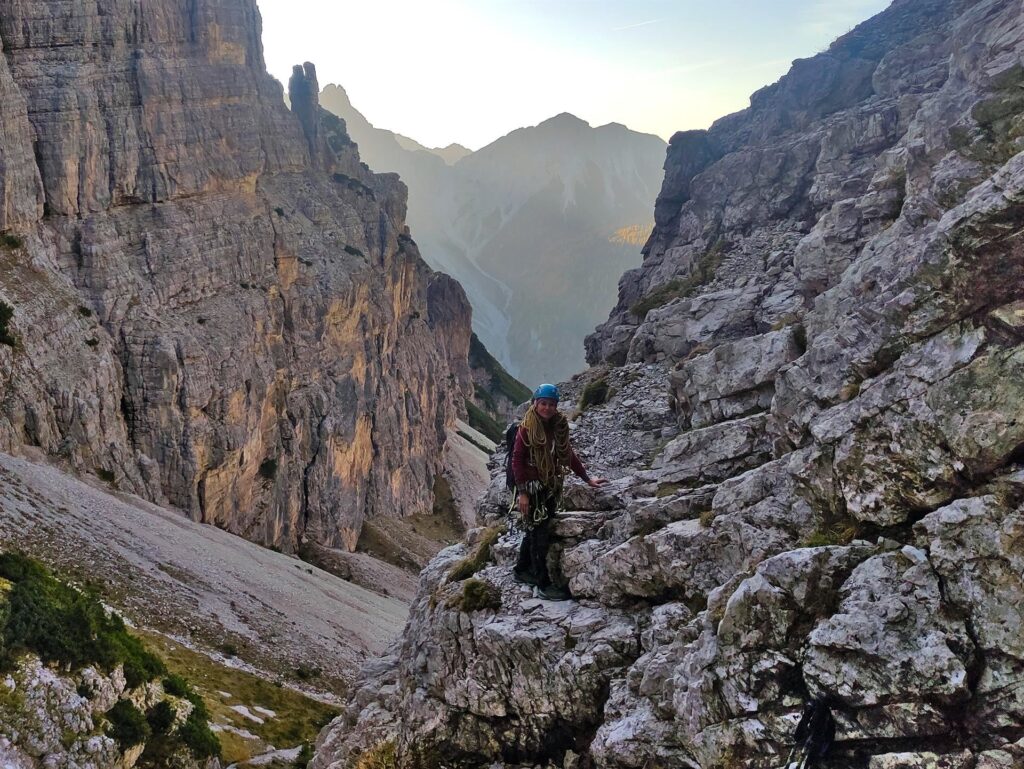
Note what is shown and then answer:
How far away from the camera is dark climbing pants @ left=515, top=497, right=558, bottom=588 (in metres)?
14.5

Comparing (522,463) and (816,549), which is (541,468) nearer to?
(522,463)

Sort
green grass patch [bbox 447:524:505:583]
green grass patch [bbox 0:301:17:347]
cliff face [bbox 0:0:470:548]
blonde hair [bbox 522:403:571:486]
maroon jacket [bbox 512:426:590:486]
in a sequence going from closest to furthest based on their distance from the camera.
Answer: blonde hair [bbox 522:403:571:486], maroon jacket [bbox 512:426:590:486], green grass patch [bbox 447:524:505:583], green grass patch [bbox 0:301:17:347], cliff face [bbox 0:0:470:548]

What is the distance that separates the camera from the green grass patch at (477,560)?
1733 cm

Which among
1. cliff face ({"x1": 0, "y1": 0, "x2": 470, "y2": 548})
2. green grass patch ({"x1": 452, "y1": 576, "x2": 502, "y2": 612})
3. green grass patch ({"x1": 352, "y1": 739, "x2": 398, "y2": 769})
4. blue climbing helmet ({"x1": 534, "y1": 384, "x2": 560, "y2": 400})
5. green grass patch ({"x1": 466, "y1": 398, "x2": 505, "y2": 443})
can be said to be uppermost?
green grass patch ({"x1": 466, "y1": 398, "x2": 505, "y2": 443})

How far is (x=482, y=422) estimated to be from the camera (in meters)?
167

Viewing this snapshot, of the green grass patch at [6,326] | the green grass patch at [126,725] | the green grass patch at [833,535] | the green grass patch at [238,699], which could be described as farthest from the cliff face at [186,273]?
the green grass patch at [833,535]

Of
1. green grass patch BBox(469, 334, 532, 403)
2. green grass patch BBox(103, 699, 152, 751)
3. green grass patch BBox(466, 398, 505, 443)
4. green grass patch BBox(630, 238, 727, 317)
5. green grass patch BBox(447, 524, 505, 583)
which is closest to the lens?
green grass patch BBox(447, 524, 505, 583)

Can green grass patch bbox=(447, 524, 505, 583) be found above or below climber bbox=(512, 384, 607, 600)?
below

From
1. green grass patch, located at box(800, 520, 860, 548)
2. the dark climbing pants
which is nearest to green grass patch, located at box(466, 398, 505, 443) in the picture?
the dark climbing pants

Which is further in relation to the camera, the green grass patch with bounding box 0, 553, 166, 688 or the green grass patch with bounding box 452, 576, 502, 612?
the green grass patch with bounding box 0, 553, 166, 688

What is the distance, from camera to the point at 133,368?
183ft

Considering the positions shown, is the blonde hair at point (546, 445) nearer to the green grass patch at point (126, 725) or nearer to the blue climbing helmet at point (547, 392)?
the blue climbing helmet at point (547, 392)

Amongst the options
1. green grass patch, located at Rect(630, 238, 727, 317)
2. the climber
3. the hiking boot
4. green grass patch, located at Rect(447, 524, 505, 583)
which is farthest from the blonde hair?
green grass patch, located at Rect(630, 238, 727, 317)

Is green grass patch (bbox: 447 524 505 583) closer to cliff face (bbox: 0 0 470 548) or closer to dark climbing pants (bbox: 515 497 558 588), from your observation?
dark climbing pants (bbox: 515 497 558 588)
